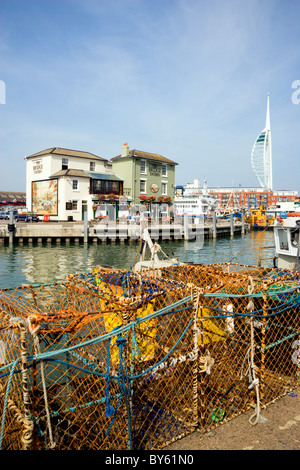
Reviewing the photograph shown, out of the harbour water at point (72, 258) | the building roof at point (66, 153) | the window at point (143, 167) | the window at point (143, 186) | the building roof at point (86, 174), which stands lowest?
the harbour water at point (72, 258)

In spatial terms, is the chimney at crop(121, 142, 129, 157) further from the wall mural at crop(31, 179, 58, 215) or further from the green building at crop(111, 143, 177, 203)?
the wall mural at crop(31, 179, 58, 215)

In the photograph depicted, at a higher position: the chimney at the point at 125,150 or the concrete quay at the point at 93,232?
the chimney at the point at 125,150

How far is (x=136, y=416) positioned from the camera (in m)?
3.89

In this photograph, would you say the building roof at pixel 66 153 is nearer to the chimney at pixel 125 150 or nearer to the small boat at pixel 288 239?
the chimney at pixel 125 150

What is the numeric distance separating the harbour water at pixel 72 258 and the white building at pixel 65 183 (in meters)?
13.4

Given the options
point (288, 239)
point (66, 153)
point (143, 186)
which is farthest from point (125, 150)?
point (288, 239)

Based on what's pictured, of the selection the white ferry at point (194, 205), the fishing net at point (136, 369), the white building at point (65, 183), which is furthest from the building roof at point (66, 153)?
the fishing net at point (136, 369)

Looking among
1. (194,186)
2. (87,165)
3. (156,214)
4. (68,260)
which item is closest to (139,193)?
(156,214)

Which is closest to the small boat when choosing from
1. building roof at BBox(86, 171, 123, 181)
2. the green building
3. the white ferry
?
building roof at BBox(86, 171, 123, 181)

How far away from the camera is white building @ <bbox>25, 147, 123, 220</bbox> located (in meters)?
42.4

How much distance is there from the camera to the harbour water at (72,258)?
1841 centimetres

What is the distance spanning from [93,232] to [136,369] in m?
29.9

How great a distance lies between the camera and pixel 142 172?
47.6 m

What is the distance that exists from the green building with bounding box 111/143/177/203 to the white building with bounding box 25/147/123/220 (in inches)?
57.8
